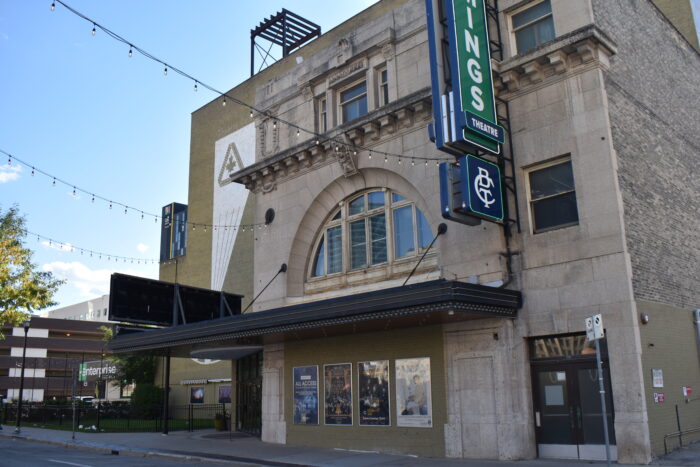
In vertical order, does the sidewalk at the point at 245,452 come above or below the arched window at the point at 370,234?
below

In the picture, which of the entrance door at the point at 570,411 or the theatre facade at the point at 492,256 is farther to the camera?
the theatre facade at the point at 492,256

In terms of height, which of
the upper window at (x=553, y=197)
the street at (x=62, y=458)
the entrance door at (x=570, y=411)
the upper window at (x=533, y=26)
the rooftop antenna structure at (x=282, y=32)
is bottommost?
the street at (x=62, y=458)

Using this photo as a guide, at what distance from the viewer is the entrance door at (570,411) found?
1448 cm

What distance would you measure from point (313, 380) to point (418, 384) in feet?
14.6

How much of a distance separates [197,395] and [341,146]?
30.3 metres

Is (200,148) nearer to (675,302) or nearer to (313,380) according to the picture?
(313,380)

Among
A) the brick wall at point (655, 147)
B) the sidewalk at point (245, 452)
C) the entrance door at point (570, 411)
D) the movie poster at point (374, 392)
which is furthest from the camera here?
the movie poster at point (374, 392)

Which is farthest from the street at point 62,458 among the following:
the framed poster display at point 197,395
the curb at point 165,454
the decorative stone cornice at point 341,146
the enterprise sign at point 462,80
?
the framed poster display at point 197,395

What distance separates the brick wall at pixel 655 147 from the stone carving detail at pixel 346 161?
27.8ft

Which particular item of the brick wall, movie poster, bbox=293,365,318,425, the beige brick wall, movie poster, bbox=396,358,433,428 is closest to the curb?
movie poster, bbox=293,365,318,425

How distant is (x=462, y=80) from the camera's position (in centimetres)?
1544

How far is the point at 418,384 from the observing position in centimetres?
1775

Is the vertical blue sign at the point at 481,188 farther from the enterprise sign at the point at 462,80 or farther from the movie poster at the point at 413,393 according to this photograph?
the movie poster at the point at 413,393

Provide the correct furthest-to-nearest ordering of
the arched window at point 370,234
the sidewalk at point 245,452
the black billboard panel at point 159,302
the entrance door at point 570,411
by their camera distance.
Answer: the black billboard panel at point 159,302
the arched window at point 370,234
the sidewalk at point 245,452
the entrance door at point 570,411
